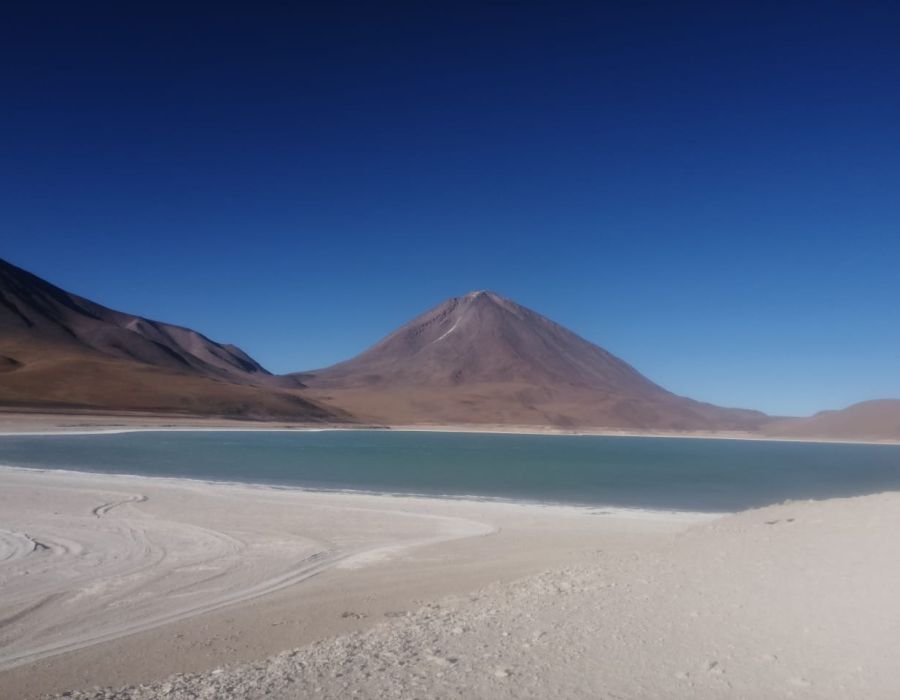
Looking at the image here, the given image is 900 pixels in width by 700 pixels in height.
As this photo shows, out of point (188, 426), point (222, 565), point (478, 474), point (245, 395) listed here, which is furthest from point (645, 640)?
point (245, 395)

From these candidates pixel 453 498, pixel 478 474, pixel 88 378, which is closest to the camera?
pixel 453 498

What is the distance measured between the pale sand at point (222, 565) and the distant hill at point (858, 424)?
12650cm

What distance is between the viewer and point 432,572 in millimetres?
11062

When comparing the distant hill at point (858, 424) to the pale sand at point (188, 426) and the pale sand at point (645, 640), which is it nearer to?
the pale sand at point (188, 426)

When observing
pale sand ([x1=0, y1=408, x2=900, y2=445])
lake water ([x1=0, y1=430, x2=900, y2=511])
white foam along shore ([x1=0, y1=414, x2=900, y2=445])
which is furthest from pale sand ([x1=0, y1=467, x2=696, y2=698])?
pale sand ([x1=0, y1=408, x2=900, y2=445])

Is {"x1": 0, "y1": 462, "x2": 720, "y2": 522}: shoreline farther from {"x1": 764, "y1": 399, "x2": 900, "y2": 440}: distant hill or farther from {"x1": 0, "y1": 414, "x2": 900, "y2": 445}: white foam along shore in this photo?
{"x1": 764, "y1": 399, "x2": 900, "y2": 440}: distant hill

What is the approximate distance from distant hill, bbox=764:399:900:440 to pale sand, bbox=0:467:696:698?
127 m

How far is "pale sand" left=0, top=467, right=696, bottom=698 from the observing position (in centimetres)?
735

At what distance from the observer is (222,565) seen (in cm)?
1123

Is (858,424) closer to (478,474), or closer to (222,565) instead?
(478,474)

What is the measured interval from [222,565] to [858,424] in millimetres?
145677

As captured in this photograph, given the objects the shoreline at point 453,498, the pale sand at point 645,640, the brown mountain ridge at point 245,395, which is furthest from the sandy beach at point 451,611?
the brown mountain ridge at point 245,395

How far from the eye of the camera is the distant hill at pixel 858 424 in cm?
12825

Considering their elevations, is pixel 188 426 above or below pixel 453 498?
above
